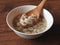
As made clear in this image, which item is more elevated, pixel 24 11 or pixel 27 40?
pixel 24 11

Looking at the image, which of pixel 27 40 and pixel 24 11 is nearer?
pixel 27 40

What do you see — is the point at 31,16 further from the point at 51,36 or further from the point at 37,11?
the point at 51,36

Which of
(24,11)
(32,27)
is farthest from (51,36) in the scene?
(24,11)

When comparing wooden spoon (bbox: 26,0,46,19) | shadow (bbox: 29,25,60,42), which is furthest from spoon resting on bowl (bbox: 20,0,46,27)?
shadow (bbox: 29,25,60,42)

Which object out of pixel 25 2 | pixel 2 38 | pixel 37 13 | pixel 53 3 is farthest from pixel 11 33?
pixel 53 3

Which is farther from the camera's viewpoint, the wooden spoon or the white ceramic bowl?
the wooden spoon

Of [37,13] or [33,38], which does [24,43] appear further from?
[37,13]

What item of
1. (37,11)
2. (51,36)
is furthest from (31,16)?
(51,36)

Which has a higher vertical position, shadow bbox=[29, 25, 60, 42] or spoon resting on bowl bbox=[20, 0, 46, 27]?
spoon resting on bowl bbox=[20, 0, 46, 27]

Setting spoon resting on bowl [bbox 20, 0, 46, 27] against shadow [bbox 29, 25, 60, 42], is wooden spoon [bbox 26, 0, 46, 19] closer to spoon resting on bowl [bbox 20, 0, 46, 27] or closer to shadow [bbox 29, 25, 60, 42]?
spoon resting on bowl [bbox 20, 0, 46, 27]
